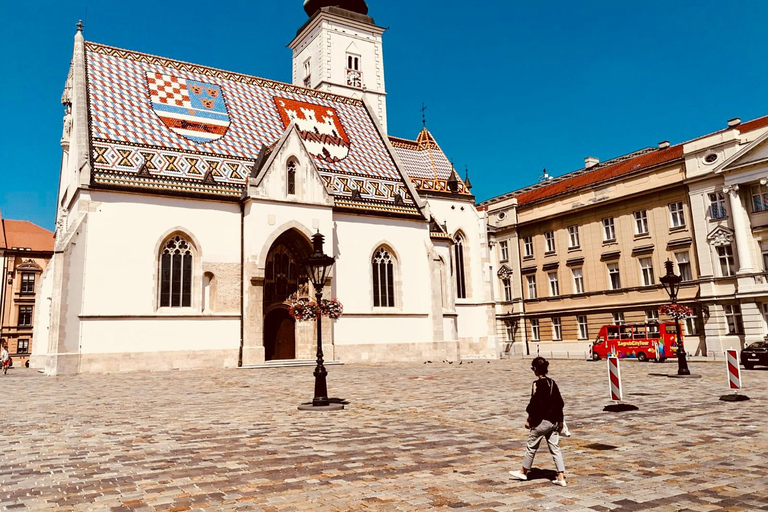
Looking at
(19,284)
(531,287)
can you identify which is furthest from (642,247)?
(19,284)

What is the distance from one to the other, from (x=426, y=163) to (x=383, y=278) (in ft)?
44.1

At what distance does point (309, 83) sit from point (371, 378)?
119ft

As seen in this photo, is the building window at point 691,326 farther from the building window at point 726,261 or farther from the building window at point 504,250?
the building window at point 504,250

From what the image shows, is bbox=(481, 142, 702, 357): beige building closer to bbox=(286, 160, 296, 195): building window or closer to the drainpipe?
bbox=(286, 160, 296, 195): building window

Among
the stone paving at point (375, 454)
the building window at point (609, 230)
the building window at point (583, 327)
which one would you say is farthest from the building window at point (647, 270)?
the stone paving at point (375, 454)

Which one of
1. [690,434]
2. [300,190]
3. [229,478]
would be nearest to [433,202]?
[300,190]

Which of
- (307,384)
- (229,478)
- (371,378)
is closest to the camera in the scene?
(229,478)

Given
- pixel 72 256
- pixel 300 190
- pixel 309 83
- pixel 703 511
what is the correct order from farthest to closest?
pixel 309 83 → pixel 300 190 → pixel 72 256 → pixel 703 511

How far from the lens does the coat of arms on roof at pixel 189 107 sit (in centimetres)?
3067

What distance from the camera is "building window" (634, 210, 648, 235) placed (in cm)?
3975

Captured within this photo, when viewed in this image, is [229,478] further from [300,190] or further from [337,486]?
[300,190]

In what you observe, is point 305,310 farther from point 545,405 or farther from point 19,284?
point 19,284

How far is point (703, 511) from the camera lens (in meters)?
5.10

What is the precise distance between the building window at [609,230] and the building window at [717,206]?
6.84 meters
